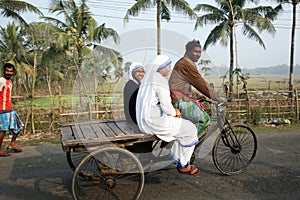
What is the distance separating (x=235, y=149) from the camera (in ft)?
13.6

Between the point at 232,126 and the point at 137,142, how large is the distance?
153 cm

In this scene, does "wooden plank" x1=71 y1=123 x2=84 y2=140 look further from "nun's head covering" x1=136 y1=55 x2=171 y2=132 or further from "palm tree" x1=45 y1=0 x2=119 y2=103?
"palm tree" x1=45 y1=0 x2=119 y2=103

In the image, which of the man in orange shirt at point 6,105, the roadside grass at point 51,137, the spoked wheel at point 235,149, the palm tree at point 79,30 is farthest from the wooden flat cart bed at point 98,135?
the palm tree at point 79,30

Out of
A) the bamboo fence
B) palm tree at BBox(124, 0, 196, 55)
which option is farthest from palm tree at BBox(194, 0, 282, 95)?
the bamboo fence

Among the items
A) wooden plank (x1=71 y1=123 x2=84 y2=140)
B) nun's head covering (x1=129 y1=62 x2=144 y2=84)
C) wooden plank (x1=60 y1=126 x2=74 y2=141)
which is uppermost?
nun's head covering (x1=129 y1=62 x2=144 y2=84)

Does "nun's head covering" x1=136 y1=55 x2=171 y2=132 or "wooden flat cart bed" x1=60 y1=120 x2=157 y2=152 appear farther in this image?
"nun's head covering" x1=136 y1=55 x2=171 y2=132

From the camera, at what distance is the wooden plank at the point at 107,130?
336 centimetres

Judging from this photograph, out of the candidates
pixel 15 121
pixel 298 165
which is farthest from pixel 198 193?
pixel 15 121

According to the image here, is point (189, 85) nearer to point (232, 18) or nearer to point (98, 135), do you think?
point (98, 135)

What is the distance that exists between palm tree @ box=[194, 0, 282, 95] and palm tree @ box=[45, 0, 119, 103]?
8.50m

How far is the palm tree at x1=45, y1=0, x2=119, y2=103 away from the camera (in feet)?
42.6

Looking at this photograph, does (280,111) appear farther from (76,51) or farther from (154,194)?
(76,51)

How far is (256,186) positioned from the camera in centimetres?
374

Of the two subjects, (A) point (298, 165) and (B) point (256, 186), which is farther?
(A) point (298, 165)
